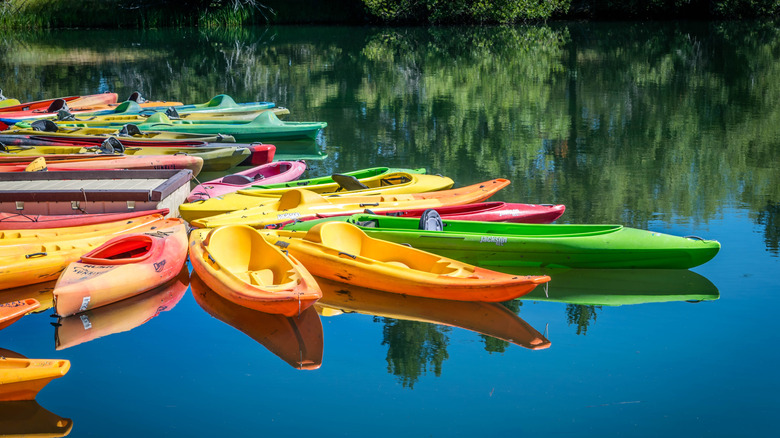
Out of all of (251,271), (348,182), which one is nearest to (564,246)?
(251,271)

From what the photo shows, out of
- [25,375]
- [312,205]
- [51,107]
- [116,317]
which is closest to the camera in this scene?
[25,375]

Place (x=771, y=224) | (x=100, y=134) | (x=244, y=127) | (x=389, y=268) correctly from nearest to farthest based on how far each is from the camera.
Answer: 1. (x=389, y=268)
2. (x=771, y=224)
3. (x=100, y=134)
4. (x=244, y=127)

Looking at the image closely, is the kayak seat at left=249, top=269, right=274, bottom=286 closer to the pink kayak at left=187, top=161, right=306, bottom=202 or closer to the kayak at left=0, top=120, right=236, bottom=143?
the pink kayak at left=187, top=161, right=306, bottom=202

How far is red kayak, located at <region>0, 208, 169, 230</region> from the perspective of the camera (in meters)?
6.93

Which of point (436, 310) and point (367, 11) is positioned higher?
point (367, 11)

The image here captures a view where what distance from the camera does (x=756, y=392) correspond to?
15.4 feet

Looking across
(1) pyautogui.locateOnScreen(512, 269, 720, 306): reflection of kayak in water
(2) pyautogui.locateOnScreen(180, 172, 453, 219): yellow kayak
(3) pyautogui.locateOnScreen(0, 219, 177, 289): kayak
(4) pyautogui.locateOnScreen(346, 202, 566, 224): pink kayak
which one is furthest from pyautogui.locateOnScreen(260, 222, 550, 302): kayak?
(3) pyautogui.locateOnScreen(0, 219, 177, 289): kayak

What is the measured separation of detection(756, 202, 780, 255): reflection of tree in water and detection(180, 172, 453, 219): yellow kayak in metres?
3.15

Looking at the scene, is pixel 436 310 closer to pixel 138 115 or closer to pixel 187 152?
pixel 187 152

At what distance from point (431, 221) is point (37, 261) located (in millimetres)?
3094

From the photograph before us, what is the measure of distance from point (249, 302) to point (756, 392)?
3.23 metres

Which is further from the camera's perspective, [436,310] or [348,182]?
[348,182]

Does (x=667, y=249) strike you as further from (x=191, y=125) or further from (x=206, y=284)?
(x=191, y=125)

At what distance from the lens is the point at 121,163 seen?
9.18m
